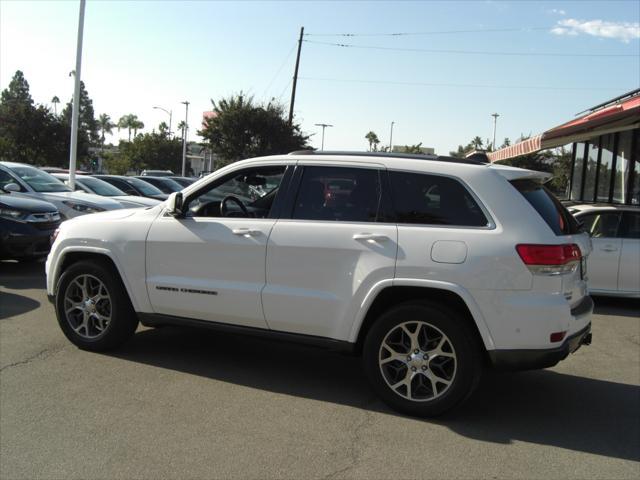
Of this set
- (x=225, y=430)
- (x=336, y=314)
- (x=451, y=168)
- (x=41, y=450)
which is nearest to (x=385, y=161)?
(x=451, y=168)

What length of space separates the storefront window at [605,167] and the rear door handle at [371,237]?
15.2 meters

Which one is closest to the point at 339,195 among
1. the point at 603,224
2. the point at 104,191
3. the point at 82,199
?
the point at 603,224

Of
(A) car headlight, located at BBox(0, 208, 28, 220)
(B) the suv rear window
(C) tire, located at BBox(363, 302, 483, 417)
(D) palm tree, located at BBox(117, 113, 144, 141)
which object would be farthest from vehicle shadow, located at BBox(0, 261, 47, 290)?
(D) palm tree, located at BBox(117, 113, 144, 141)

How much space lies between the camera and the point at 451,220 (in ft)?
13.6

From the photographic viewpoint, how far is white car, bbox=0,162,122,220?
436 inches

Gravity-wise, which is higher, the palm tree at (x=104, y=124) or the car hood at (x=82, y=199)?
the palm tree at (x=104, y=124)

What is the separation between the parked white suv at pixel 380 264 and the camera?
3.93 metres

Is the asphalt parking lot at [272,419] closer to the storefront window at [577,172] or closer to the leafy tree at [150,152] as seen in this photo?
the storefront window at [577,172]

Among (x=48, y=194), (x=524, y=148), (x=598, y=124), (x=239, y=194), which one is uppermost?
(x=598, y=124)

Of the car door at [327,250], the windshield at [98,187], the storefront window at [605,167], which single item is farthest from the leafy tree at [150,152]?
the car door at [327,250]

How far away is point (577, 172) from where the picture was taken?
21.2 metres

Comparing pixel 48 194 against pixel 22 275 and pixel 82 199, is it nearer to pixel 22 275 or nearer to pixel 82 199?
pixel 82 199

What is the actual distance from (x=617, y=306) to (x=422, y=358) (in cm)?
592

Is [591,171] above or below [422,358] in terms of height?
above
